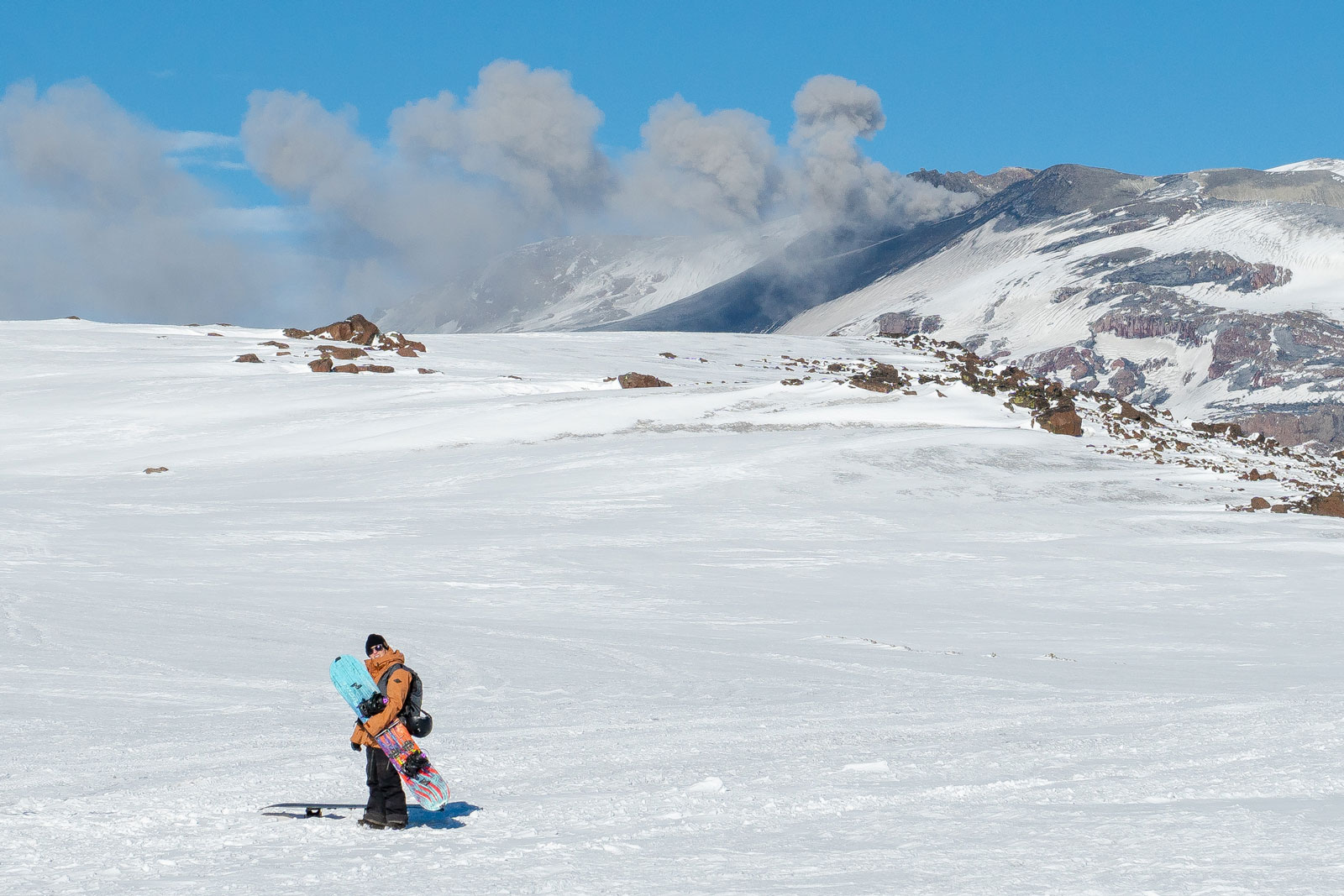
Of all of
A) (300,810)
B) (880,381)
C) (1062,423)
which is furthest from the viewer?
(880,381)

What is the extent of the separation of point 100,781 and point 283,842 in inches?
73.0

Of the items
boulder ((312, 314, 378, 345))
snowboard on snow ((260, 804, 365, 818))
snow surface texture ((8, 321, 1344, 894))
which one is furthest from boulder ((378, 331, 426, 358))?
snowboard on snow ((260, 804, 365, 818))

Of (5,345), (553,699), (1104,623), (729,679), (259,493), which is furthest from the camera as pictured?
(5,345)

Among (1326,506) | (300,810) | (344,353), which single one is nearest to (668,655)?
(300,810)

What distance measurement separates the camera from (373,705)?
7945 millimetres

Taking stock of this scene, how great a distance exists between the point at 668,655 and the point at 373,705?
7.44m

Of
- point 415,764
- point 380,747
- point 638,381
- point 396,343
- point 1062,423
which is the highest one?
point 396,343

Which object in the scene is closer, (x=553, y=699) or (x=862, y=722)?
(x=862, y=722)

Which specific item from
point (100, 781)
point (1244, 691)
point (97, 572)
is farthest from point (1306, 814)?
point (97, 572)

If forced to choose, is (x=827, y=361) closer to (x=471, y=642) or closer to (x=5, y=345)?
(x=5, y=345)

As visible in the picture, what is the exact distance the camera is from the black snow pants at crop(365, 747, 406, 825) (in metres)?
8.00

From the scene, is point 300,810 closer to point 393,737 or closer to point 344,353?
point 393,737

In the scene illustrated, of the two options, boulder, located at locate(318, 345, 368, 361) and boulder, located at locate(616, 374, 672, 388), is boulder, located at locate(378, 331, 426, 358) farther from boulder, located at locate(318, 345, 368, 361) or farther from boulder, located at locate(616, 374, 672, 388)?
boulder, located at locate(616, 374, 672, 388)

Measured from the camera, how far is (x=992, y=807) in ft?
27.8
